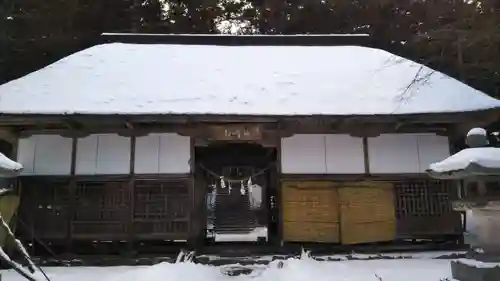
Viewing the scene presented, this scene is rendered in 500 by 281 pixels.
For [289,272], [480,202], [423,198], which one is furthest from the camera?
[423,198]

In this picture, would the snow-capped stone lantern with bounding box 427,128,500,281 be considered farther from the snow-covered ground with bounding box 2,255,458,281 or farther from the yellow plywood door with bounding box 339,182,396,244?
the yellow plywood door with bounding box 339,182,396,244

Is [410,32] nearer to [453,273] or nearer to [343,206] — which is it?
[343,206]

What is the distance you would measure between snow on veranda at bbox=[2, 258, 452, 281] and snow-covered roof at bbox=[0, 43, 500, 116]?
3009 mm

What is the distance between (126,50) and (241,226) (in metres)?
9.97

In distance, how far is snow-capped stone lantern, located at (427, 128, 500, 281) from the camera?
19.2 ft

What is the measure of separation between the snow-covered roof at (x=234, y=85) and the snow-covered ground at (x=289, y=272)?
300 cm

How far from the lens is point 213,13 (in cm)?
1834

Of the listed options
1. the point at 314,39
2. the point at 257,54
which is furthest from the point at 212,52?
the point at 314,39

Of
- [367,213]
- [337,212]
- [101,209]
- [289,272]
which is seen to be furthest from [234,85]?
[289,272]

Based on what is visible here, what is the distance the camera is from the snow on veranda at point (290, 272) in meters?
6.61

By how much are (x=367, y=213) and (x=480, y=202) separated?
10.5 feet

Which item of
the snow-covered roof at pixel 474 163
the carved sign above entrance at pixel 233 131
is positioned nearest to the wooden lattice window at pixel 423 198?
the snow-covered roof at pixel 474 163

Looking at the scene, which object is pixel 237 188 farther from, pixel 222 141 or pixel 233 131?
pixel 233 131

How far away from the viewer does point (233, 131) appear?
916cm
